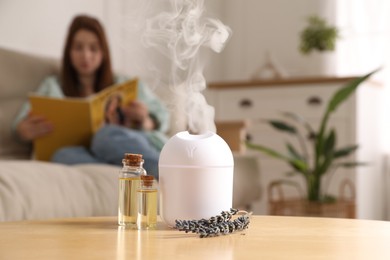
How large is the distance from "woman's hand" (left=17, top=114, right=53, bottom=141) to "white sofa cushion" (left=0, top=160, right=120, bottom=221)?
0.46 meters

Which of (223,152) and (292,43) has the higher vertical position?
(292,43)

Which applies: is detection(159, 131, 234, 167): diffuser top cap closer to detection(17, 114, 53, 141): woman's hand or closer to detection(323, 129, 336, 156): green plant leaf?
detection(17, 114, 53, 141): woman's hand

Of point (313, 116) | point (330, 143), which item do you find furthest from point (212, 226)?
point (313, 116)

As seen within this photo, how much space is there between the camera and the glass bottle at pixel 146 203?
34.2 inches

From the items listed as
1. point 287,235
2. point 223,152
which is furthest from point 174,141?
point 287,235

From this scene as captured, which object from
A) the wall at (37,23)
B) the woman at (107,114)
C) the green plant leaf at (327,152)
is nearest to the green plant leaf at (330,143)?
the green plant leaf at (327,152)

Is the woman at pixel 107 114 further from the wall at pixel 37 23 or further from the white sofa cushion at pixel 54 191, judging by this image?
the wall at pixel 37 23

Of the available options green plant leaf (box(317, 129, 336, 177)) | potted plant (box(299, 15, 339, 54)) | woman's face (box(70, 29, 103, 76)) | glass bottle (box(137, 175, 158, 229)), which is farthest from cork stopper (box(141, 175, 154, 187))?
potted plant (box(299, 15, 339, 54))

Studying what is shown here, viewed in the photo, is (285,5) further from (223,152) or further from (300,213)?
(223,152)

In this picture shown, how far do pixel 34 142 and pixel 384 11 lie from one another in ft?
7.11

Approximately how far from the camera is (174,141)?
34.3 inches

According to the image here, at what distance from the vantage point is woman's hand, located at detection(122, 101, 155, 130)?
236cm

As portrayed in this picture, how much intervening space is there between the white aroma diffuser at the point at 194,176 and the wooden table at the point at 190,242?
1.5 inches

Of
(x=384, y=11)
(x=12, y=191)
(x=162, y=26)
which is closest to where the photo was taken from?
(x=162, y=26)
